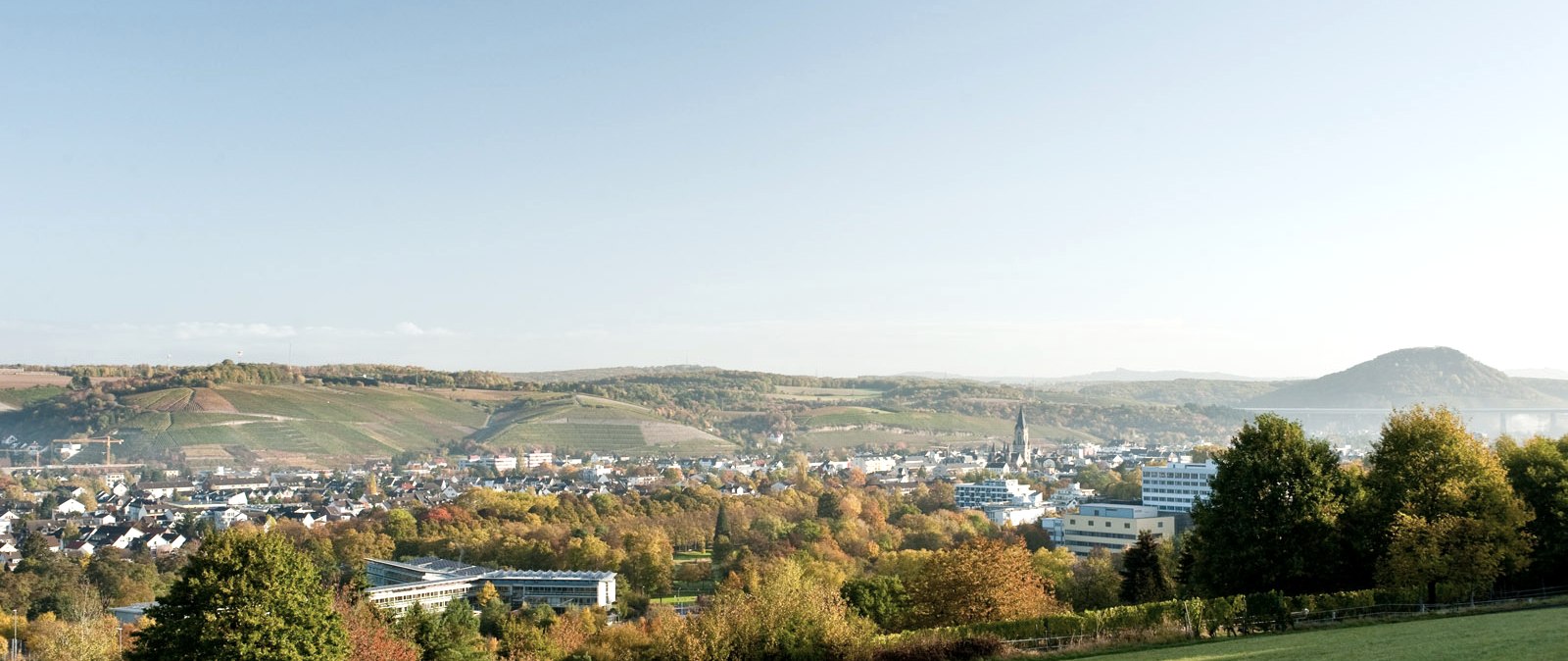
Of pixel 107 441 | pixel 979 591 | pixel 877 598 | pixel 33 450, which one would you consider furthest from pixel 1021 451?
pixel 979 591

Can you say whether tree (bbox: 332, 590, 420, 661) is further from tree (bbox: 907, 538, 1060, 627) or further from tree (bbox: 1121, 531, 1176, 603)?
tree (bbox: 1121, 531, 1176, 603)

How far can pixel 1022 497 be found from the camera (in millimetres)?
108062

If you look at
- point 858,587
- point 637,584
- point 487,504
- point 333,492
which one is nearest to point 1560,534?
point 858,587

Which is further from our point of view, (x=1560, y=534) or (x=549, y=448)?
(x=549, y=448)

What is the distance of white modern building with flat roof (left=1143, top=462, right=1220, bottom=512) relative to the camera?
97.3m

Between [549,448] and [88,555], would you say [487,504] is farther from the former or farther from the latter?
[549,448]

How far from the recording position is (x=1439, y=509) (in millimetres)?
28203

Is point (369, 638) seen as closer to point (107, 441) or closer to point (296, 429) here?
point (107, 441)

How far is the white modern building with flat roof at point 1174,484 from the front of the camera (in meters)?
97.3

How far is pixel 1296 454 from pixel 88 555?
232 feet

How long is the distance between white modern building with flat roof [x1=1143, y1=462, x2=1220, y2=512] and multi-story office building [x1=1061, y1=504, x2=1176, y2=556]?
1734cm

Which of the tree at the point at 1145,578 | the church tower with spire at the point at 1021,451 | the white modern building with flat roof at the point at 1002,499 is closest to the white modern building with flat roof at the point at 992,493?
the white modern building with flat roof at the point at 1002,499

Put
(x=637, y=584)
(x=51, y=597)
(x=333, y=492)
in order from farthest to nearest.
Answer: (x=333, y=492), (x=637, y=584), (x=51, y=597)

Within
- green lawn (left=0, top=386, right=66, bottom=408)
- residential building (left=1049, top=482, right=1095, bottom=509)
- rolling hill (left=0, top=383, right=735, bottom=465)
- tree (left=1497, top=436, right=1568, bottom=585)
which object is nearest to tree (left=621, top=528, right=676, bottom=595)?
tree (left=1497, top=436, right=1568, bottom=585)
